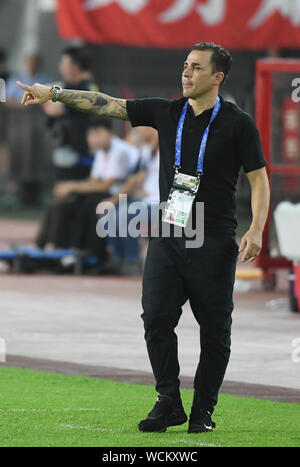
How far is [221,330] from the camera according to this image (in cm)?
786

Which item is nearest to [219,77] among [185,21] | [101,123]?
[101,123]

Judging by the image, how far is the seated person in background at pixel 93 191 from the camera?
17656mm

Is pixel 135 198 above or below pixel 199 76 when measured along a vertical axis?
below

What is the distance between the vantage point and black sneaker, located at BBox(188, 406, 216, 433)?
25.6ft

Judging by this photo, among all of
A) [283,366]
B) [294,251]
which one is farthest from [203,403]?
[294,251]

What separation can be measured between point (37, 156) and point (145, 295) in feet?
81.7

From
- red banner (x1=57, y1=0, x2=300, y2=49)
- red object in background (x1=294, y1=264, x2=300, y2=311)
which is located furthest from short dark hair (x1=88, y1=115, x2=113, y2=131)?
red banner (x1=57, y1=0, x2=300, y2=49)

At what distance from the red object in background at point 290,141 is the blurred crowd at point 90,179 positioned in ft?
5.49

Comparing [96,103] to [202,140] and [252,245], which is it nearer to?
[202,140]

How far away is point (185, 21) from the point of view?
23953mm

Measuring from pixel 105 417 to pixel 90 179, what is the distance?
999cm

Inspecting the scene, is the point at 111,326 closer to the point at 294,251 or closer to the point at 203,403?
the point at 294,251

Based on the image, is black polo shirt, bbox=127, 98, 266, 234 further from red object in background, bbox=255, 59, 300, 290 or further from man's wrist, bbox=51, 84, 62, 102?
red object in background, bbox=255, 59, 300, 290

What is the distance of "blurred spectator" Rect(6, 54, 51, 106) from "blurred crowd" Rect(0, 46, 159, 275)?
11897 mm
